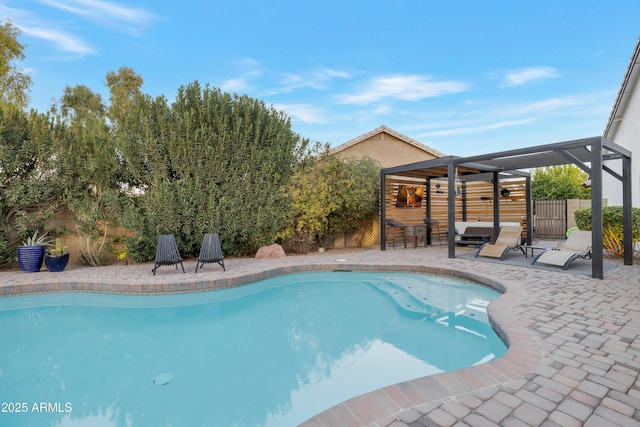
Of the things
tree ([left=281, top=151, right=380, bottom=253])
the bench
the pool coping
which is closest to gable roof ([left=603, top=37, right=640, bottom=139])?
the bench

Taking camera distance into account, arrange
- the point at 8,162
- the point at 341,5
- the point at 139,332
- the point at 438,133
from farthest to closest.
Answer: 1. the point at 438,133
2. the point at 341,5
3. the point at 8,162
4. the point at 139,332

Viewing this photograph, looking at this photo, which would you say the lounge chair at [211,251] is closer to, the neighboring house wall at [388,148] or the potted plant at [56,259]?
the potted plant at [56,259]

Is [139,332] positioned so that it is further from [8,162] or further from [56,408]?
[8,162]

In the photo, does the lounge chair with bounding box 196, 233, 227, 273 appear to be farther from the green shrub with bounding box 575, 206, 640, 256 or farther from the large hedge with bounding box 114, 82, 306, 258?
the green shrub with bounding box 575, 206, 640, 256

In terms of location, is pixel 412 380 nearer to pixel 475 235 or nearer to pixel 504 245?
pixel 504 245

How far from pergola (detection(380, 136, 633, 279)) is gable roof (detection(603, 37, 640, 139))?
3.24 metres

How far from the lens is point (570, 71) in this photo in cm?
1251

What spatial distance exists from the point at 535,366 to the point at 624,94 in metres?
13.1

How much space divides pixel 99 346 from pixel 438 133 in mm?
16753

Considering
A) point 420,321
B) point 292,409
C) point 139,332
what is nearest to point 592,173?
point 420,321

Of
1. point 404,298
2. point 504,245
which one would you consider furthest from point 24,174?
point 504,245

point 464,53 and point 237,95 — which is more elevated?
point 464,53

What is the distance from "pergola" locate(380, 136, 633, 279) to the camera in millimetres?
6398

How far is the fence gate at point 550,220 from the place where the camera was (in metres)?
15.7
